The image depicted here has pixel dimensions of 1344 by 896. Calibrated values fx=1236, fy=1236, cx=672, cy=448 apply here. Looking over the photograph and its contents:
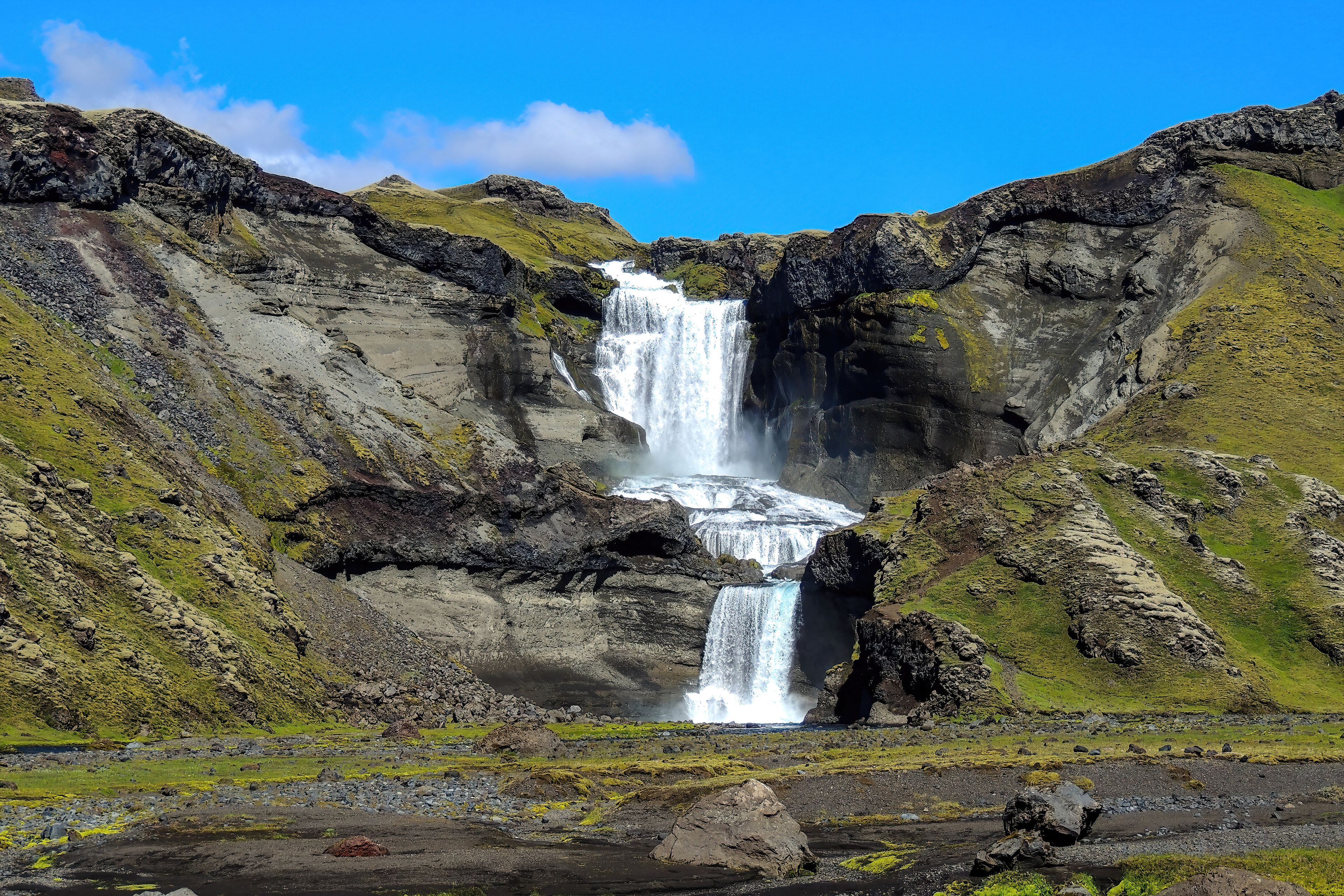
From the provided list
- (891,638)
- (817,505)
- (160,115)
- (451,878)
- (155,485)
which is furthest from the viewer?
(817,505)

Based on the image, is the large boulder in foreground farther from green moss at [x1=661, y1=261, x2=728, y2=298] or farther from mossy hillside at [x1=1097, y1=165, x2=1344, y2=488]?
green moss at [x1=661, y1=261, x2=728, y2=298]

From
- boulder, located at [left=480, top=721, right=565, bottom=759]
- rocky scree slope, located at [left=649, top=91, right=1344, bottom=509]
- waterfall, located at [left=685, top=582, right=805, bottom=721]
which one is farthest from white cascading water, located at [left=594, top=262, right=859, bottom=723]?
boulder, located at [left=480, top=721, right=565, bottom=759]

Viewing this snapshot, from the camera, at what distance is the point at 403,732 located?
59469 mm

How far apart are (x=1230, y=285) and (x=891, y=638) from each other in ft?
192

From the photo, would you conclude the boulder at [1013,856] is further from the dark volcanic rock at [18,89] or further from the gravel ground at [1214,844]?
the dark volcanic rock at [18,89]

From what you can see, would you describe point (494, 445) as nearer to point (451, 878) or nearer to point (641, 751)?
point (641, 751)

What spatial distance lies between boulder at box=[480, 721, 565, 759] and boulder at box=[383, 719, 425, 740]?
13.9ft

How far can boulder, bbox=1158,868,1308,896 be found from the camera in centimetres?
2134

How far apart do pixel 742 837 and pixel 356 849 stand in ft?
30.8

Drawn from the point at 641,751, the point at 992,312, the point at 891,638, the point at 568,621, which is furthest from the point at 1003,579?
the point at 992,312

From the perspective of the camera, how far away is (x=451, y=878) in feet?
91.7

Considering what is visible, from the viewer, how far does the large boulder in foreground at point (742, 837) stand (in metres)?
29.3

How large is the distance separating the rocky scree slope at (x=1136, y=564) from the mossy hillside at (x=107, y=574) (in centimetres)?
3476

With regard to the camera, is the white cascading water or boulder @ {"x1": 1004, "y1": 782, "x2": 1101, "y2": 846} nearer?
boulder @ {"x1": 1004, "y1": 782, "x2": 1101, "y2": 846}
